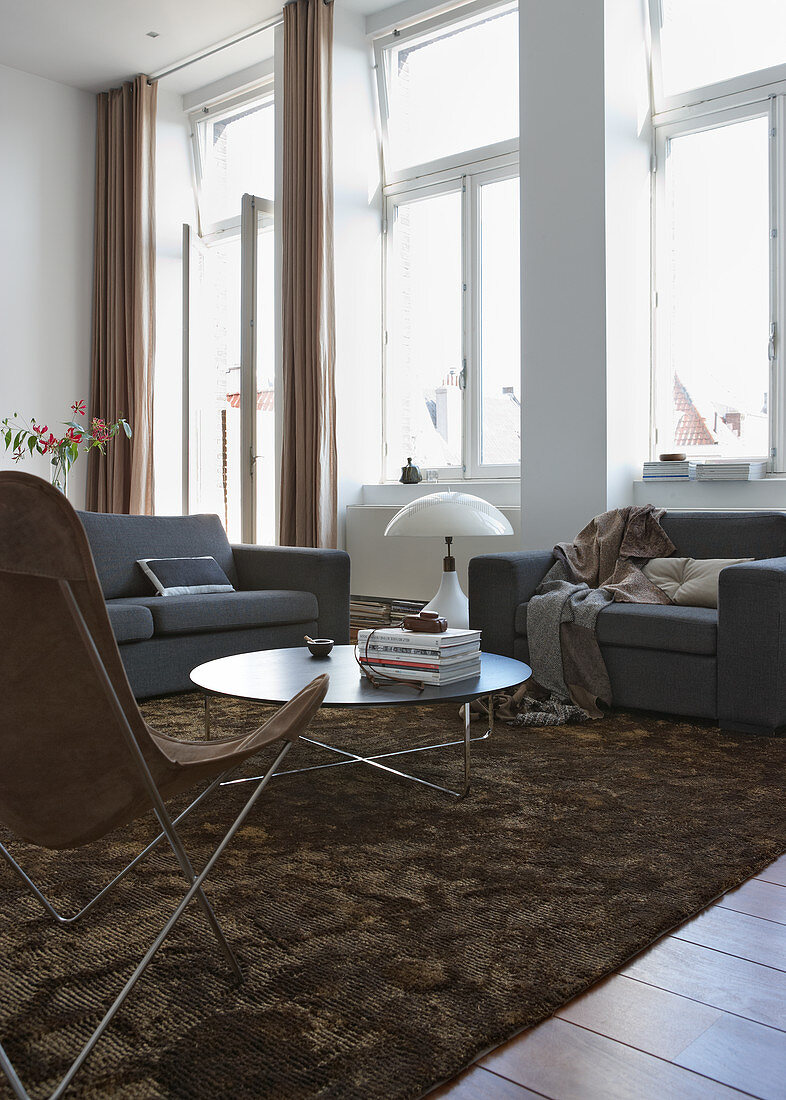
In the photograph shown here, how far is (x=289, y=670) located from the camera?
2.79 metres

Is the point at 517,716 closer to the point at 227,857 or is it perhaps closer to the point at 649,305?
the point at 227,857

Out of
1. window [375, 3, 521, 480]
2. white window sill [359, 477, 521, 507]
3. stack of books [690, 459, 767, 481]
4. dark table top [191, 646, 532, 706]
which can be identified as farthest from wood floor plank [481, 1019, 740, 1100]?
window [375, 3, 521, 480]

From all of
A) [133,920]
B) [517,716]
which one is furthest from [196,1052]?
[517,716]

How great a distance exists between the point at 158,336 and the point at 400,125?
2.42 meters

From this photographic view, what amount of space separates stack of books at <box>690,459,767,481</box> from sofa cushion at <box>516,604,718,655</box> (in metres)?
1.00

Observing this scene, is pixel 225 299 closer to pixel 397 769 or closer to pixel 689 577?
pixel 689 577

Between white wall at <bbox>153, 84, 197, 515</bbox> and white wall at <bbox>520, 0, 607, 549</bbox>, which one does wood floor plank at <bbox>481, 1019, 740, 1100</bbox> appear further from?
white wall at <bbox>153, 84, 197, 515</bbox>

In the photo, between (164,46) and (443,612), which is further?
(164,46)

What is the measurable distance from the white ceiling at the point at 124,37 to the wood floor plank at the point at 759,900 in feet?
18.6

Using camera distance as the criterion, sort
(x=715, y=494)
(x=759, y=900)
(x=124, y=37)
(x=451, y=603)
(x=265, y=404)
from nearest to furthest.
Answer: (x=759, y=900) → (x=451, y=603) → (x=715, y=494) → (x=124, y=37) → (x=265, y=404)

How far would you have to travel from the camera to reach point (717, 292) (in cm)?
489

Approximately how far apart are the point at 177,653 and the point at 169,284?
436 centimetres

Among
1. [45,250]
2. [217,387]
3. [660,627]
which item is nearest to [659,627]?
[660,627]

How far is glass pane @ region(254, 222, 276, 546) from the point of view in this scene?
6.40 meters
